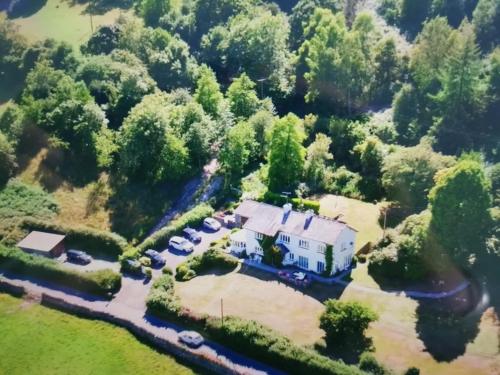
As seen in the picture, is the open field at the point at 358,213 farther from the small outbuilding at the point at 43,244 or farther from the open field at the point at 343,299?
the small outbuilding at the point at 43,244

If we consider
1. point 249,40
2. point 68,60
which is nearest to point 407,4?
point 249,40

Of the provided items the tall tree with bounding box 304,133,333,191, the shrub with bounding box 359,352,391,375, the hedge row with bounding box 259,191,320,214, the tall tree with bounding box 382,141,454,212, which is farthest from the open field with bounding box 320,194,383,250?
the shrub with bounding box 359,352,391,375

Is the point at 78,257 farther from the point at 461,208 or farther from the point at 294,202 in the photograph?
the point at 461,208

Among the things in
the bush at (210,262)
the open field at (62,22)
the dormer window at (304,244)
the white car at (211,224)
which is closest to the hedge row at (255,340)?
the bush at (210,262)

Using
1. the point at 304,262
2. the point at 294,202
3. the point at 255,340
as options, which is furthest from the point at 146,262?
the point at 255,340

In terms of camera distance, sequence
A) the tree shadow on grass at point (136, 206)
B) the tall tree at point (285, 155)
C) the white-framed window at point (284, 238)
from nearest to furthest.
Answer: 1. the white-framed window at point (284, 238)
2. the tree shadow on grass at point (136, 206)
3. the tall tree at point (285, 155)

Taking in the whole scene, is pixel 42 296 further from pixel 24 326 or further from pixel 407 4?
pixel 407 4

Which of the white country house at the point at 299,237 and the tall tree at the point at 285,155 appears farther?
the tall tree at the point at 285,155
